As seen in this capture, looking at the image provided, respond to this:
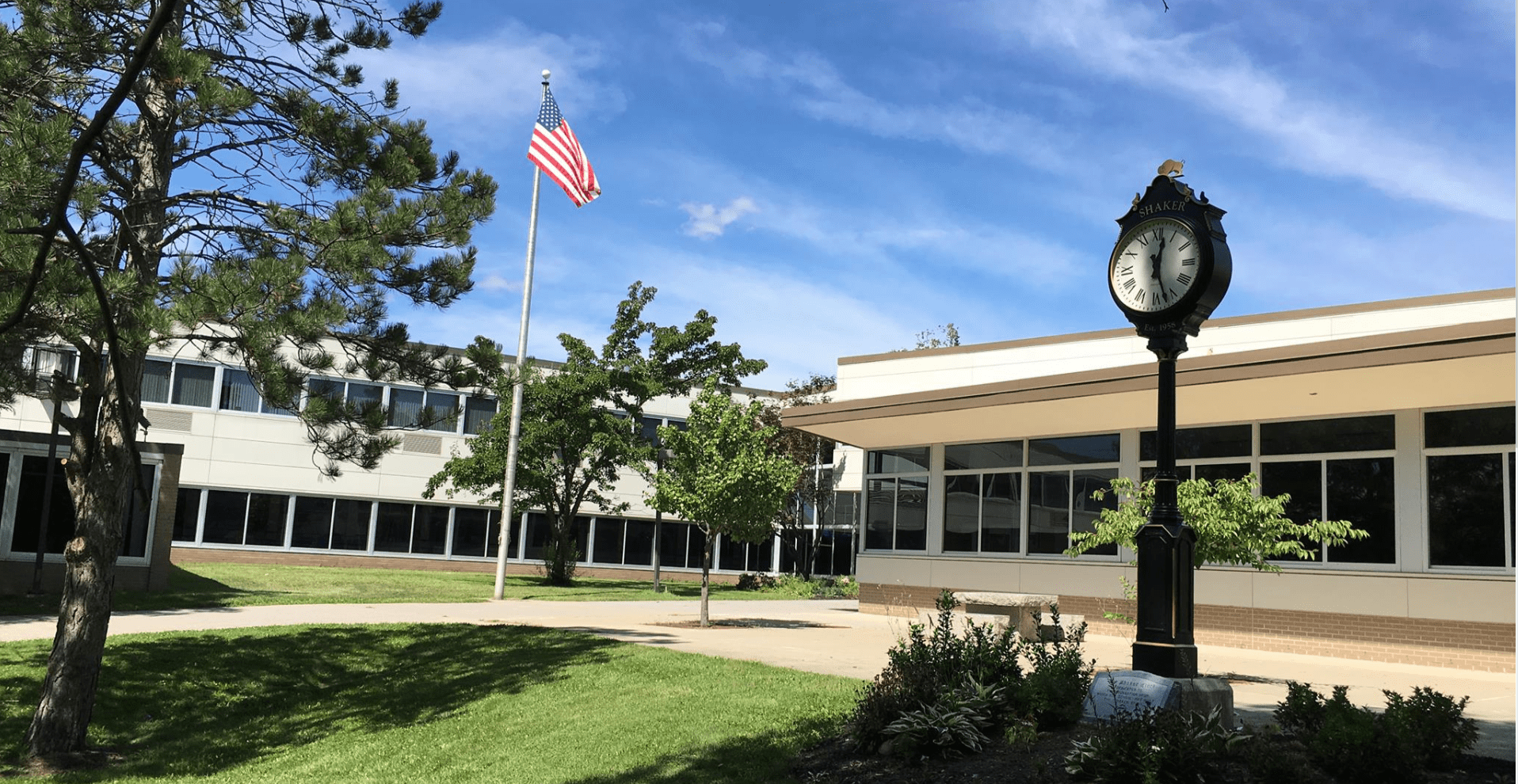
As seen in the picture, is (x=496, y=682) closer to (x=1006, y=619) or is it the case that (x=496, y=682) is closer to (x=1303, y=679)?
(x=1006, y=619)

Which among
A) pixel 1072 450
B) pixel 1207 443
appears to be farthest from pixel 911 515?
pixel 1207 443

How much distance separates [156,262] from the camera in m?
11.2

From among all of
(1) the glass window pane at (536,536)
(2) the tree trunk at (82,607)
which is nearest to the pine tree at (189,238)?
(2) the tree trunk at (82,607)

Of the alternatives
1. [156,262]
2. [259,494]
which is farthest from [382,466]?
[156,262]

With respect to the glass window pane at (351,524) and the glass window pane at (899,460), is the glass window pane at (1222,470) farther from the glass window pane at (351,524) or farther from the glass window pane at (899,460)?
the glass window pane at (351,524)

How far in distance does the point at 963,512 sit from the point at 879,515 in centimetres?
243

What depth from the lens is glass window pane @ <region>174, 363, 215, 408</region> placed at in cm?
3584

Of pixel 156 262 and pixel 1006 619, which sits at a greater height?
pixel 156 262

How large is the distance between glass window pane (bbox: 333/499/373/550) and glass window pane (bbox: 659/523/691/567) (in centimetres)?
1075

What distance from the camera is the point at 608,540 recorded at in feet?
140

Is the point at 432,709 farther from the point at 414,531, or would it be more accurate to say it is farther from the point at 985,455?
the point at 414,531

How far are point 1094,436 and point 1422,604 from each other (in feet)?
20.1

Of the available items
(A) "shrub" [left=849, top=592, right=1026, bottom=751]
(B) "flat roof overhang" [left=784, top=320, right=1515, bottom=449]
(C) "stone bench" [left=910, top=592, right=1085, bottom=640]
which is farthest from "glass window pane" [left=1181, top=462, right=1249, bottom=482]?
(A) "shrub" [left=849, top=592, right=1026, bottom=751]

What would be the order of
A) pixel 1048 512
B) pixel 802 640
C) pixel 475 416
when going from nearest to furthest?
pixel 802 640 → pixel 1048 512 → pixel 475 416
